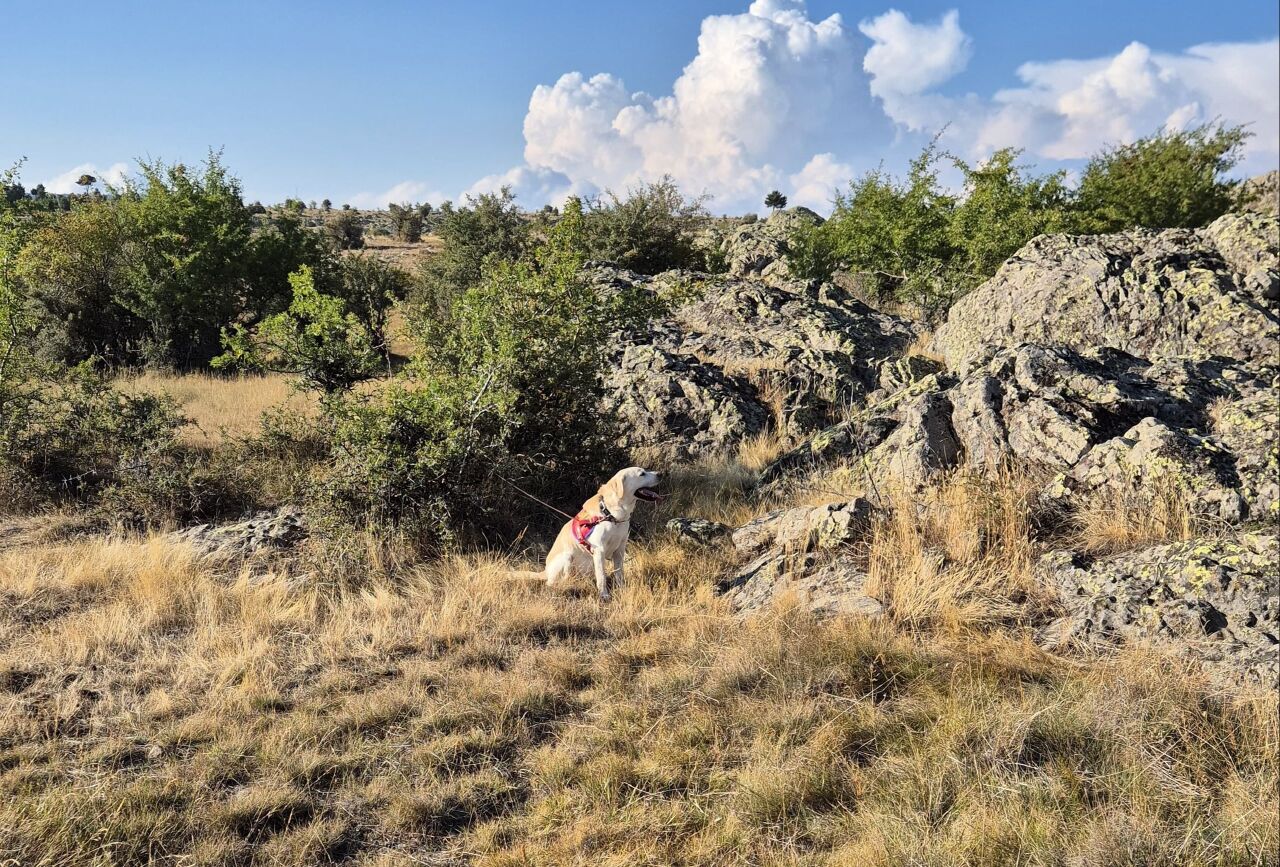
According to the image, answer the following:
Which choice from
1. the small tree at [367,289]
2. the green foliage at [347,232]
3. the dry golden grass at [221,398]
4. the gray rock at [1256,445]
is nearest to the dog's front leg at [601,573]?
the gray rock at [1256,445]

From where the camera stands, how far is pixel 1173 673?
3.46m

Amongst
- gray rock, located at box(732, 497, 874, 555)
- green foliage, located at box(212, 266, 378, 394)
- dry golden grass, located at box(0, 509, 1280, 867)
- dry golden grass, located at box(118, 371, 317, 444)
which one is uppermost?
green foliage, located at box(212, 266, 378, 394)

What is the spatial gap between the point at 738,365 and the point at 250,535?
6.27 meters

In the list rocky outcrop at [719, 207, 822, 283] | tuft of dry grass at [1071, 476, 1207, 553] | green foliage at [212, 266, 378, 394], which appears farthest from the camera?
A: rocky outcrop at [719, 207, 822, 283]

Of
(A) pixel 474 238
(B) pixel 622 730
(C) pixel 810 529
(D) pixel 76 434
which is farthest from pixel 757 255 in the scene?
(B) pixel 622 730

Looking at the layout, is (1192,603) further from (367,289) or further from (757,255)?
(367,289)

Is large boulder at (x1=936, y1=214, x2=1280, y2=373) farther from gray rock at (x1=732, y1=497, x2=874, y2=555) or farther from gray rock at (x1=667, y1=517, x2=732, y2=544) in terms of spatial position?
gray rock at (x1=667, y1=517, x2=732, y2=544)

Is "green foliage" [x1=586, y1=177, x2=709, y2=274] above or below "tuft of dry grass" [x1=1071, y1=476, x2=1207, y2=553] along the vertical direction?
above

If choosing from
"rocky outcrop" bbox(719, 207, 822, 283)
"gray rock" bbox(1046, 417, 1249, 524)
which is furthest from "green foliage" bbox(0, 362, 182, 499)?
"rocky outcrop" bbox(719, 207, 822, 283)

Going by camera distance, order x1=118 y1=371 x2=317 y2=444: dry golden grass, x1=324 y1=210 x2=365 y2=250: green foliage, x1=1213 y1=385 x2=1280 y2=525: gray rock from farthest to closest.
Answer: x1=324 y1=210 x2=365 y2=250: green foliage, x1=118 y1=371 x2=317 y2=444: dry golden grass, x1=1213 y1=385 x2=1280 y2=525: gray rock

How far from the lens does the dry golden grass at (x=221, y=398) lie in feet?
30.4

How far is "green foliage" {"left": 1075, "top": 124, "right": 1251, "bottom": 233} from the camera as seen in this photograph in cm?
1798

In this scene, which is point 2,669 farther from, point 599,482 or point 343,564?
point 599,482

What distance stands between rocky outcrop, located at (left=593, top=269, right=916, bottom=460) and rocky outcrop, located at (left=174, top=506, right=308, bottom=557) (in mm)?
3424
